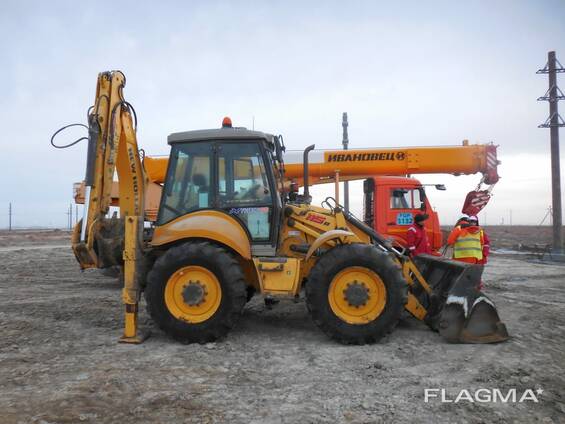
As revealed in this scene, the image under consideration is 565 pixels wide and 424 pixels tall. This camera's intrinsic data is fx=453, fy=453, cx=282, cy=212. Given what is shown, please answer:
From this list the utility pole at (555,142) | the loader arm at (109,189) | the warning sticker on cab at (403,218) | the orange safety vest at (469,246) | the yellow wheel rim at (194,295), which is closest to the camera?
the yellow wheel rim at (194,295)

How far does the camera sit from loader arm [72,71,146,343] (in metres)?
5.58

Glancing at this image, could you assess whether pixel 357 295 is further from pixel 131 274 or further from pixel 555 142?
pixel 555 142

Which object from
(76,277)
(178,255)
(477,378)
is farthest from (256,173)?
(76,277)

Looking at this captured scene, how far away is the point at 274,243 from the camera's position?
5.77 meters

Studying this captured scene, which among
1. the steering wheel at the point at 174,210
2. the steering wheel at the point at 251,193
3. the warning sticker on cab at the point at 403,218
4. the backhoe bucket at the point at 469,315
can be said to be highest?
the steering wheel at the point at 251,193

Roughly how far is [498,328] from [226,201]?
11.8 ft

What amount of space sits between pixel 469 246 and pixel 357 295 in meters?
3.03

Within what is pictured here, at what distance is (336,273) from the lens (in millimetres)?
5402

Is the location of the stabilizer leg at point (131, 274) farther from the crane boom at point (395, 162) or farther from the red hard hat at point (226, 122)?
the crane boom at point (395, 162)

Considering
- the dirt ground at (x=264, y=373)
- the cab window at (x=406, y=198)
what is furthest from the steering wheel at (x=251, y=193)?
the cab window at (x=406, y=198)

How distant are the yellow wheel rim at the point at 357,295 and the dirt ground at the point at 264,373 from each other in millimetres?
364

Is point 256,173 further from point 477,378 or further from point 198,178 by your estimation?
point 477,378

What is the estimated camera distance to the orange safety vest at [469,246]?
24.2ft

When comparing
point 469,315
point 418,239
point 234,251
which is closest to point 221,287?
point 234,251
